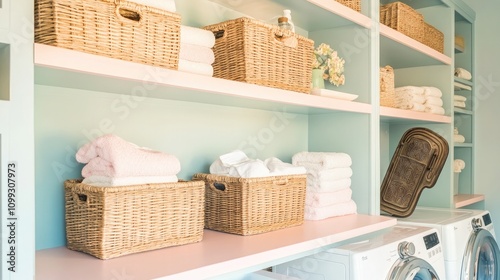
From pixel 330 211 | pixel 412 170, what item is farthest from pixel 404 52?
pixel 330 211

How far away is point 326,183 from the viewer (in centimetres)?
202

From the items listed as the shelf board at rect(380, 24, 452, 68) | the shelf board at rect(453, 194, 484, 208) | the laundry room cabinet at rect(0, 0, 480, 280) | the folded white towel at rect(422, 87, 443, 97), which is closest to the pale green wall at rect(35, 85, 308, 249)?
the laundry room cabinet at rect(0, 0, 480, 280)

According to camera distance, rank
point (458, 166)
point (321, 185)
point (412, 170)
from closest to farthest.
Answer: point (321, 185) → point (412, 170) → point (458, 166)

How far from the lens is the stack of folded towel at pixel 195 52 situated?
1.42 metres

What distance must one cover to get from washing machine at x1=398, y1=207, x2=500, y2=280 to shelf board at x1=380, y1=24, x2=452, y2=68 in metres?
0.99

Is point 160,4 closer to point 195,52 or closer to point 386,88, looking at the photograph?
point 195,52

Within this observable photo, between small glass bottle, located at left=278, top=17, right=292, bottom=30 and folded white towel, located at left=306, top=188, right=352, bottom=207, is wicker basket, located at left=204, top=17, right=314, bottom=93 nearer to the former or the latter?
small glass bottle, located at left=278, top=17, right=292, bottom=30

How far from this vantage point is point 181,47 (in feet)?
4.67

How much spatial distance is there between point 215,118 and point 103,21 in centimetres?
86

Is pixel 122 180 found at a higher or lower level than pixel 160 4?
lower

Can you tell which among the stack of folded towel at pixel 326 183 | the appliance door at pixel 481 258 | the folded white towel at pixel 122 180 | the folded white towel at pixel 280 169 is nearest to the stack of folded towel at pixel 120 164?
the folded white towel at pixel 122 180

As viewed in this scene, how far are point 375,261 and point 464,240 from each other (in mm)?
1016

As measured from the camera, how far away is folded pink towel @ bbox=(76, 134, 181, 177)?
1.25 metres

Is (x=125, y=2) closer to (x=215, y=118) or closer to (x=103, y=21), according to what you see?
(x=103, y=21)
